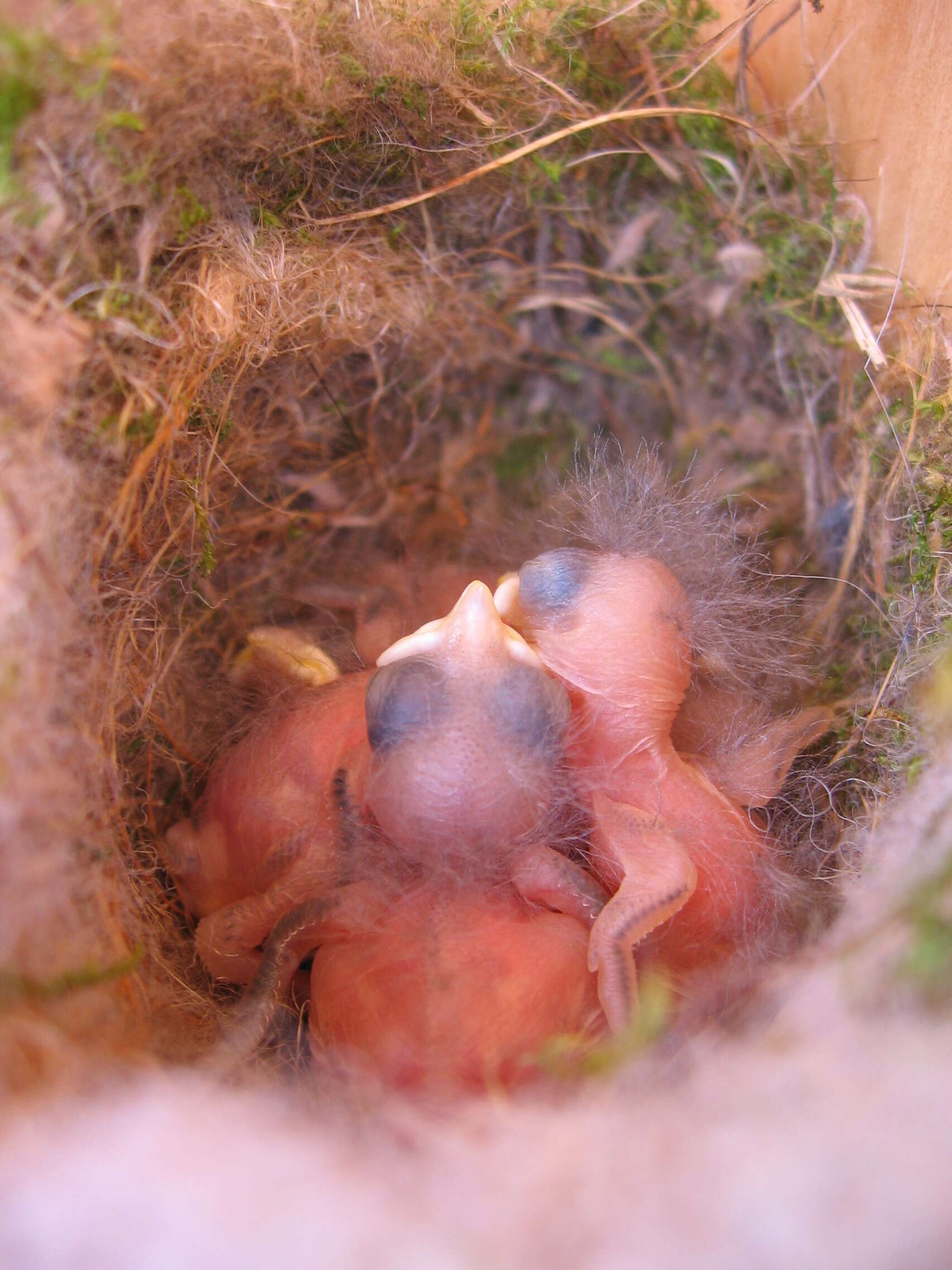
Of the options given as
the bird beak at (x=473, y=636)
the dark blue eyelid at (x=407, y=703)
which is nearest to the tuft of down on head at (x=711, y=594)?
the bird beak at (x=473, y=636)

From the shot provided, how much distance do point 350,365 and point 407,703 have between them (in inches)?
27.2

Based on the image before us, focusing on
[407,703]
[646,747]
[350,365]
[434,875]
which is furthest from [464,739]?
[350,365]

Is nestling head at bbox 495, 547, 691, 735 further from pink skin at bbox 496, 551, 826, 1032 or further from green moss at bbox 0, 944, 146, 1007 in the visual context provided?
green moss at bbox 0, 944, 146, 1007

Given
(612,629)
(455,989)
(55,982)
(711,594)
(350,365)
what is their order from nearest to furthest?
(55,982) < (455,989) < (612,629) < (711,594) < (350,365)

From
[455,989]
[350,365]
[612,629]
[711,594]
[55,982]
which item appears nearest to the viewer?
[55,982]

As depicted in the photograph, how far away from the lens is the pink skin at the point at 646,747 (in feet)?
3.47

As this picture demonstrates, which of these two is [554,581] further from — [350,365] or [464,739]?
[350,365]

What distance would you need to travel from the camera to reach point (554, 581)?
1.14 metres

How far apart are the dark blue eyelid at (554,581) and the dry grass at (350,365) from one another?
0.27 meters

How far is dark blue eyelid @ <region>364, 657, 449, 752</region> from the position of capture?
3.22 ft

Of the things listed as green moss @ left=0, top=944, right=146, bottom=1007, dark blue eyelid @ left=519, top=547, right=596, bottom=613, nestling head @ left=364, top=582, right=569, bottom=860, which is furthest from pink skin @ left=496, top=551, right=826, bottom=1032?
green moss @ left=0, top=944, right=146, bottom=1007

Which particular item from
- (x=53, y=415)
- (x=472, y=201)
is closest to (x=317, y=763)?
(x=53, y=415)

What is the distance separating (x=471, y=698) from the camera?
3.25ft

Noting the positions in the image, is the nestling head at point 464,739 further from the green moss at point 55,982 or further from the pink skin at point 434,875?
the green moss at point 55,982
